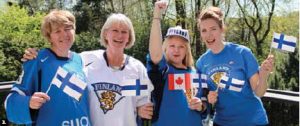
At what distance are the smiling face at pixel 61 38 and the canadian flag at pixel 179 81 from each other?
23.0 inches

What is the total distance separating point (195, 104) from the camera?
7.48ft

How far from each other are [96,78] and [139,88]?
0.22 m

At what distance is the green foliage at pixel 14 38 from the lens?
58.5ft

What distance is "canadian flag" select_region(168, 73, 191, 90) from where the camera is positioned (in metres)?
2.28

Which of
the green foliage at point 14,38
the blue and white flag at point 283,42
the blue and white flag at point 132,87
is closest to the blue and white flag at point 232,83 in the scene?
the blue and white flag at point 283,42

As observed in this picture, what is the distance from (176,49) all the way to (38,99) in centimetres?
84

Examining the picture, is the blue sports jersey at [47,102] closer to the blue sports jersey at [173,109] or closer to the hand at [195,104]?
the blue sports jersey at [173,109]

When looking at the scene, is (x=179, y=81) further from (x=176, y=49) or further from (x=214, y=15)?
(x=214, y=15)

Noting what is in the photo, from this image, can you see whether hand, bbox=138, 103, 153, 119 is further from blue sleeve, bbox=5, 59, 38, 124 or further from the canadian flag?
blue sleeve, bbox=5, 59, 38, 124

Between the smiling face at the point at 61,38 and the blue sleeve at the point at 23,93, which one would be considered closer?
the blue sleeve at the point at 23,93

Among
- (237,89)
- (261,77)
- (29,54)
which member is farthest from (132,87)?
(261,77)

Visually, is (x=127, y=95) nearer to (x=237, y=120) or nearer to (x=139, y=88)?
(x=139, y=88)

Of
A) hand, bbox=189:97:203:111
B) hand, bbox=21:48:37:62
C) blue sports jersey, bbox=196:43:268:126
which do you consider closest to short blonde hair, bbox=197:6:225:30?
blue sports jersey, bbox=196:43:268:126

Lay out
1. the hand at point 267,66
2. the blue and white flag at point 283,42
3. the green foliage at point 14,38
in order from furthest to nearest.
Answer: the green foliage at point 14,38, the blue and white flag at point 283,42, the hand at point 267,66
